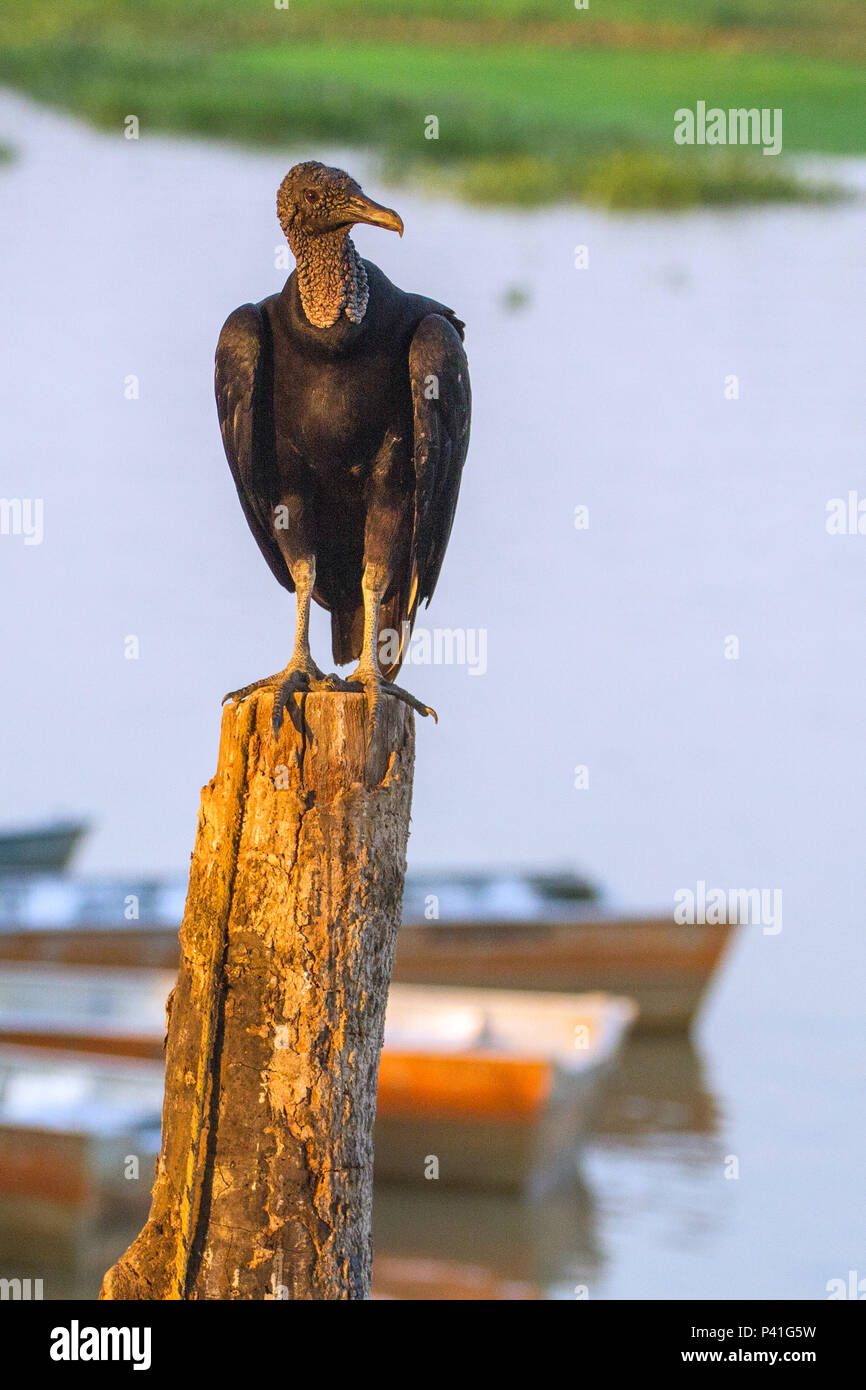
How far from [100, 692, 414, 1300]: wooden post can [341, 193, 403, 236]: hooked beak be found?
97 cm

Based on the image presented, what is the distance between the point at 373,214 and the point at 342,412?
0.40 meters

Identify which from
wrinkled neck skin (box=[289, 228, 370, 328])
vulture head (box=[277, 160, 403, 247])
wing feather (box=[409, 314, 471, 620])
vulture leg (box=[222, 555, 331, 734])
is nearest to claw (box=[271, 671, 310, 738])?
vulture leg (box=[222, 555, 331, 734])

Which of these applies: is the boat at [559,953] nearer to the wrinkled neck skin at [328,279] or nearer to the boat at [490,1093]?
the boat at [490,1093]

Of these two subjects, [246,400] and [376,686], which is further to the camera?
[246,400]

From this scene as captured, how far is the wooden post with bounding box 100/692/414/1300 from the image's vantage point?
304cm

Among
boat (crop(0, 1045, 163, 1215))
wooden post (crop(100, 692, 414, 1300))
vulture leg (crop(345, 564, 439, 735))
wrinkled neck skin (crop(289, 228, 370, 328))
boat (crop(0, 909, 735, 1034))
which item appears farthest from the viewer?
boat (crop(0, 909, 735, 1034))

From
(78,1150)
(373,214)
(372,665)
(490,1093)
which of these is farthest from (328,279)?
(490,1093)

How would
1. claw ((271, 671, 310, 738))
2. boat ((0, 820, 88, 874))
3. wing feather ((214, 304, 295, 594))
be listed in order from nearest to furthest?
claw ((271, 671, 310, 738)), wing feather ((214, 304, 295, 594)), boat ((0, 820, 88, 874))

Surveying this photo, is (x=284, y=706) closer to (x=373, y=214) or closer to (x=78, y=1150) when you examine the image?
(x=373, y=214)

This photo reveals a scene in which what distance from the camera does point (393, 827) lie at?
3.18 m

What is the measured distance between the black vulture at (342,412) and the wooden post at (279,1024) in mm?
285

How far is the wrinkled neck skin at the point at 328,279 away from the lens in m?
3.46

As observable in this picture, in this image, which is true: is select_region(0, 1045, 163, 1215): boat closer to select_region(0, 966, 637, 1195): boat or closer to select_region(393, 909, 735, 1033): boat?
select_region(0, 966, 637, 1195): boat

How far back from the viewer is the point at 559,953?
44.5ft
